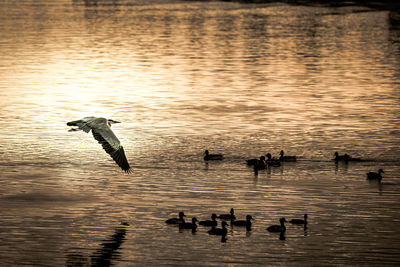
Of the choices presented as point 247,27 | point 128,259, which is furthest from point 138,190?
point 247,27

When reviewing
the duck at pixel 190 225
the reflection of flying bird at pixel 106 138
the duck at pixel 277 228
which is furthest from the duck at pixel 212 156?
the reflection of flying bird at pixel 106 138

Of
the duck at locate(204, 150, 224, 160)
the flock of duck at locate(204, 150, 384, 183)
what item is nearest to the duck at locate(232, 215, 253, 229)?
the flock of duck at locate(204, 150, 384, 183)

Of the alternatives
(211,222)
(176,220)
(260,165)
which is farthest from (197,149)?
(211,222)

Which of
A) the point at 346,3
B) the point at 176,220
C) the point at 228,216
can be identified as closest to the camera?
the point at 176,220

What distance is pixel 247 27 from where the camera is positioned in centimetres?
9350

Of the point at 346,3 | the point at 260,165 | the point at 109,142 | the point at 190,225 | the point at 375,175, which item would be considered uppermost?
the point at 346,3

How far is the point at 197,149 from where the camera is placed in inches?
1292

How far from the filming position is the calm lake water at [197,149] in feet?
72.5

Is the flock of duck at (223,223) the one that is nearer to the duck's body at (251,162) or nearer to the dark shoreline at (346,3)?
the duck's body at (251,162)

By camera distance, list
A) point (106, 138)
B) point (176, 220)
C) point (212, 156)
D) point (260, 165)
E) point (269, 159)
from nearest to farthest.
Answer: point (106, 138), point (176, 220), point (260, 165), point (269, 159), point (212, 156)

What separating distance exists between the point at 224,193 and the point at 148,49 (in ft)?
162

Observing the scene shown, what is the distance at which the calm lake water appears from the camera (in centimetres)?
2211

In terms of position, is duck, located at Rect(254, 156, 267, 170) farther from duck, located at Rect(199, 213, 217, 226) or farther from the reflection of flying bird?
the reflection of flying bird

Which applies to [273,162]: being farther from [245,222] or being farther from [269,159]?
[245,222]
